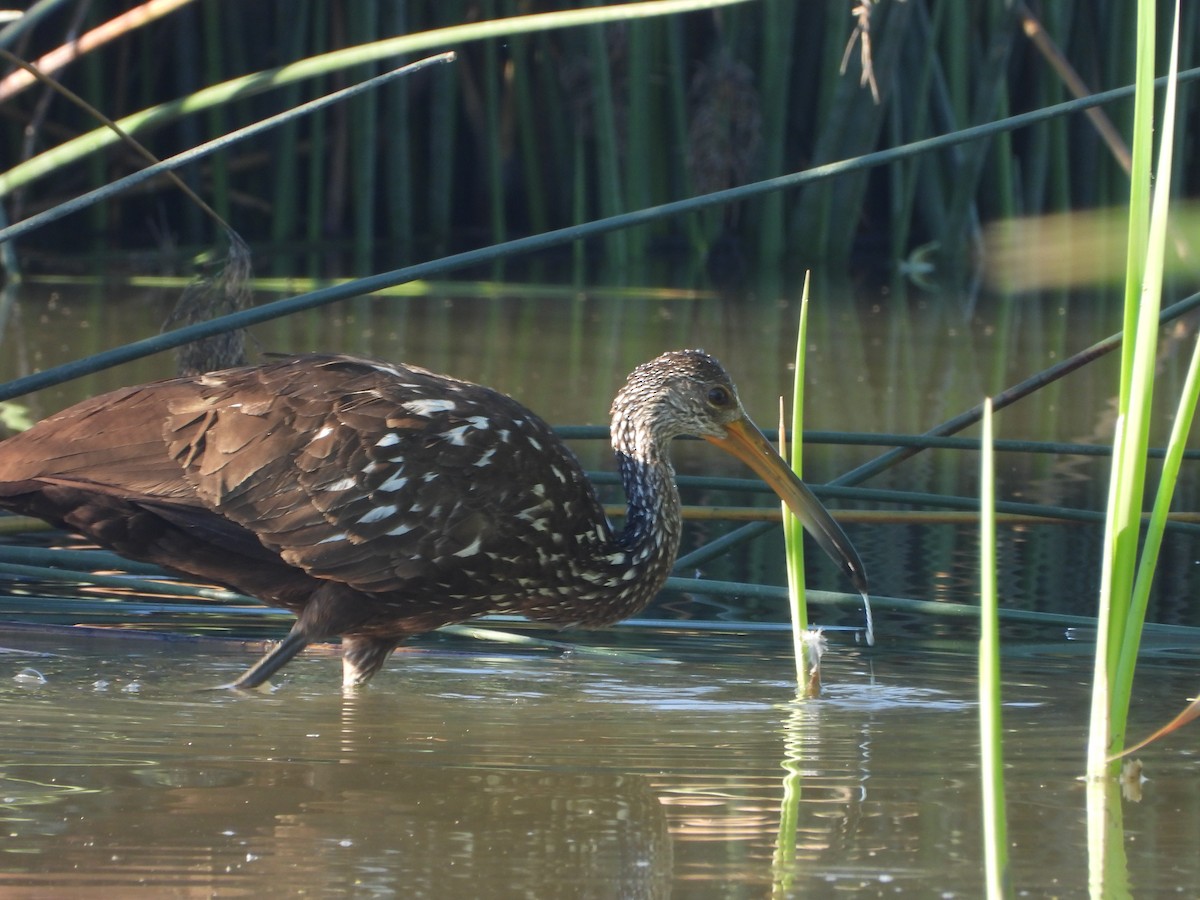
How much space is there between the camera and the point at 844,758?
389 centimetres

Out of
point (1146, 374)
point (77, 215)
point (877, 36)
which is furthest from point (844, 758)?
point (77, 215)

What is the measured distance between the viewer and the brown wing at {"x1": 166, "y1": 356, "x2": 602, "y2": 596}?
A: 14.0 ft

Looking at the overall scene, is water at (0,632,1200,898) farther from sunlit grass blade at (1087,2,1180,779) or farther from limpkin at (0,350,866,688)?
sunlit grass blade at (1087,2,1180,779)

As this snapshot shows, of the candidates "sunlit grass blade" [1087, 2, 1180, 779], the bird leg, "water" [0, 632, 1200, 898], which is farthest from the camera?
the bird leg

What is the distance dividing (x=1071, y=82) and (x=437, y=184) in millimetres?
4573

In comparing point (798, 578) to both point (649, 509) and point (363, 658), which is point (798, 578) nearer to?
point (649, 509)

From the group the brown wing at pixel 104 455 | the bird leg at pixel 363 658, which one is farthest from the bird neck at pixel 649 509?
the brown wing at pixel 104 455

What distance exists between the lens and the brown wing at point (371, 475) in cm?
428

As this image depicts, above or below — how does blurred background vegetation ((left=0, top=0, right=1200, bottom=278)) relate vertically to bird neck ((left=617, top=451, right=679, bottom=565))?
above

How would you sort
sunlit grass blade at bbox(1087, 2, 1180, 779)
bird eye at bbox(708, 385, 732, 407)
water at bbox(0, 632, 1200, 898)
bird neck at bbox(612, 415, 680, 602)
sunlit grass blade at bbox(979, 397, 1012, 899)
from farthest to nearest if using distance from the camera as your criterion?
bird eye at bbox(708, 385, 732, 407), bird neck at bbox(612, 415, 680, 602), water at bbox(0, 632, 1200, 898), sunlit grass blade at bbox(1087, 2, 1180, 779), sunlit grass blade at bbox(979, 397, 1012, 899)

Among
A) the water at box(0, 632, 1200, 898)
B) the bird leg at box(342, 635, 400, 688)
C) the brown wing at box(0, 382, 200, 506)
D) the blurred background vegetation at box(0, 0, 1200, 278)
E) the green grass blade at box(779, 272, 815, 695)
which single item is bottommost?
the water at box(0, 632, 1200, 898)

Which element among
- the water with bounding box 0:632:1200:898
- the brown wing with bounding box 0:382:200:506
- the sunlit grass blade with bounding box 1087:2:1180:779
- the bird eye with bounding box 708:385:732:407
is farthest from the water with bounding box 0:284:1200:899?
the bird eye with bounding box 708:385:732:407

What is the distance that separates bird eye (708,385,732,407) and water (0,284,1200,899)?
58 cm

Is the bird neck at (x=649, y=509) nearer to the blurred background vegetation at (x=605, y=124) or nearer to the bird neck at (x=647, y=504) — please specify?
the bird neck at (x=647, y=504)
